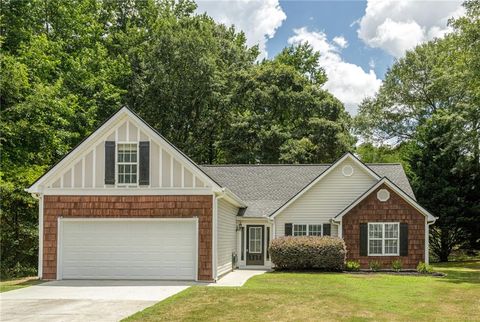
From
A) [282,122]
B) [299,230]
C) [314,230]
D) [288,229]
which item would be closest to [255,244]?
[288,229]

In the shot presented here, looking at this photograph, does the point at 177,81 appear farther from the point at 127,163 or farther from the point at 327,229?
the point at 127,163

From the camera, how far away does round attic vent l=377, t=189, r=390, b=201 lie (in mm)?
22797

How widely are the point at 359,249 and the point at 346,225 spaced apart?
1.14 meters

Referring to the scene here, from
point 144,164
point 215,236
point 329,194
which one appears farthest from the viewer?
point 329,194

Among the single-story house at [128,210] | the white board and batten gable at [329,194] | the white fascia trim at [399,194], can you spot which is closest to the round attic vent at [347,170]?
the white board and batten gable at [329,194]

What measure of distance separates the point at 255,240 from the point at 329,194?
13.3 feet

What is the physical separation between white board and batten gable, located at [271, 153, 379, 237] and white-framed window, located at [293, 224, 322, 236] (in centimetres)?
18

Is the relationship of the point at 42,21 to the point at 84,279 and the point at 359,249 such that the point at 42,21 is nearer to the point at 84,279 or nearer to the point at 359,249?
the point at 84,279

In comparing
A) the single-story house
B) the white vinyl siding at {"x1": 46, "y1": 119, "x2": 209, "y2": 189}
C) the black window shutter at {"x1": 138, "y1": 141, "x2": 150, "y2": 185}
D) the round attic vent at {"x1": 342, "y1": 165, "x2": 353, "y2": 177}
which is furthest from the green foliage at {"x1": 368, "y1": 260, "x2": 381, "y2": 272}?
the black window shutter at {"x1": 138, "y1": 141, "x2": 150, "y2": 185}

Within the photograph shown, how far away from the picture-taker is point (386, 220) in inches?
896

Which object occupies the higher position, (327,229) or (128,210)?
(128,210)

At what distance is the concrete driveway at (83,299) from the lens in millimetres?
11312

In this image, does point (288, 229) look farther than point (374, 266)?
Yes

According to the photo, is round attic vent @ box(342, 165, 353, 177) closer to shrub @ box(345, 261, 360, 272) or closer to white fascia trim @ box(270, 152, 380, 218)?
white fascia trim @ box(270, 152, 380, 218)
